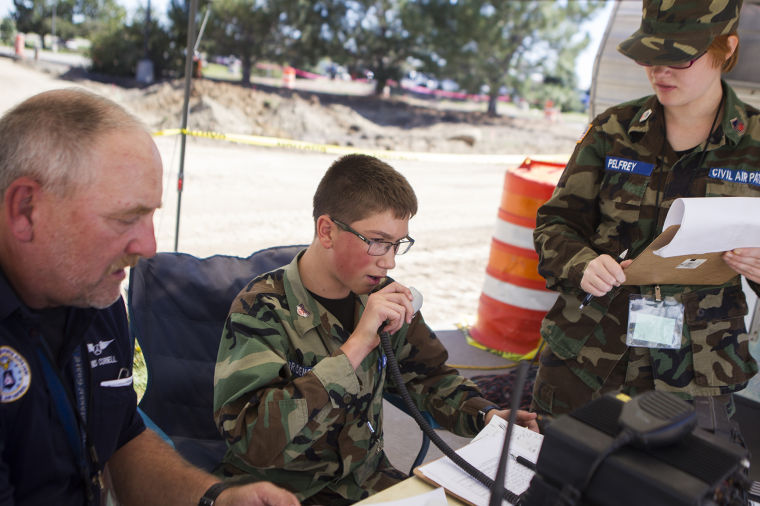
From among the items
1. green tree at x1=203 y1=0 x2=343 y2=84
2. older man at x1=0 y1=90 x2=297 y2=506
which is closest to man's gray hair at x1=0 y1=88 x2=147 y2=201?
older man at x1=0 y1=90 x2=297 y2=506

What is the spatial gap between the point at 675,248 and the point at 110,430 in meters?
1.40

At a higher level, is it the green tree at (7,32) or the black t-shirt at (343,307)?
the green tree at (7,32)

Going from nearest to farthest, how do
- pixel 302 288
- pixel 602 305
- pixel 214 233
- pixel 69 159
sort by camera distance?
pixel 69 159 → pixel 302 288 → pixel 602 305 → pixel 214 233

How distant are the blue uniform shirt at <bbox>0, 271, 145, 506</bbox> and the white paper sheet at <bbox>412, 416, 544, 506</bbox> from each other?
28.6 inches

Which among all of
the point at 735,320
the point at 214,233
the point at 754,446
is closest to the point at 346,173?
the point at 735,320

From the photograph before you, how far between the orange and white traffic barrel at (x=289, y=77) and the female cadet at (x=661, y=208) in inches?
793

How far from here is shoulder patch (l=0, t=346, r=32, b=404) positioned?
1183 mm

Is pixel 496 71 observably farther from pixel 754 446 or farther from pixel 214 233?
pixel 754 446

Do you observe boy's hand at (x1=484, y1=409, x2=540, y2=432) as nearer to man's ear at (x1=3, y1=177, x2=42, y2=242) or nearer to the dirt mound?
man's ear at (x1=3, y1=177, x2=42, y2=242)

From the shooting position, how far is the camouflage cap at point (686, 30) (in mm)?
1839

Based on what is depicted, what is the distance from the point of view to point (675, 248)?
5.22 feet

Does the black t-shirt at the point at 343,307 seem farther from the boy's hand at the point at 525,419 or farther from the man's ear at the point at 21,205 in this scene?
the man's ear at the point at 21,205

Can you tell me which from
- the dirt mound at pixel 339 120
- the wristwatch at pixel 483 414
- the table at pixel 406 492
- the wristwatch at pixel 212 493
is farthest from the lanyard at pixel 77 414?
the dirt mound at pixel 339 120

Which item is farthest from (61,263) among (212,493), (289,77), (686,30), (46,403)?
(289,77)
